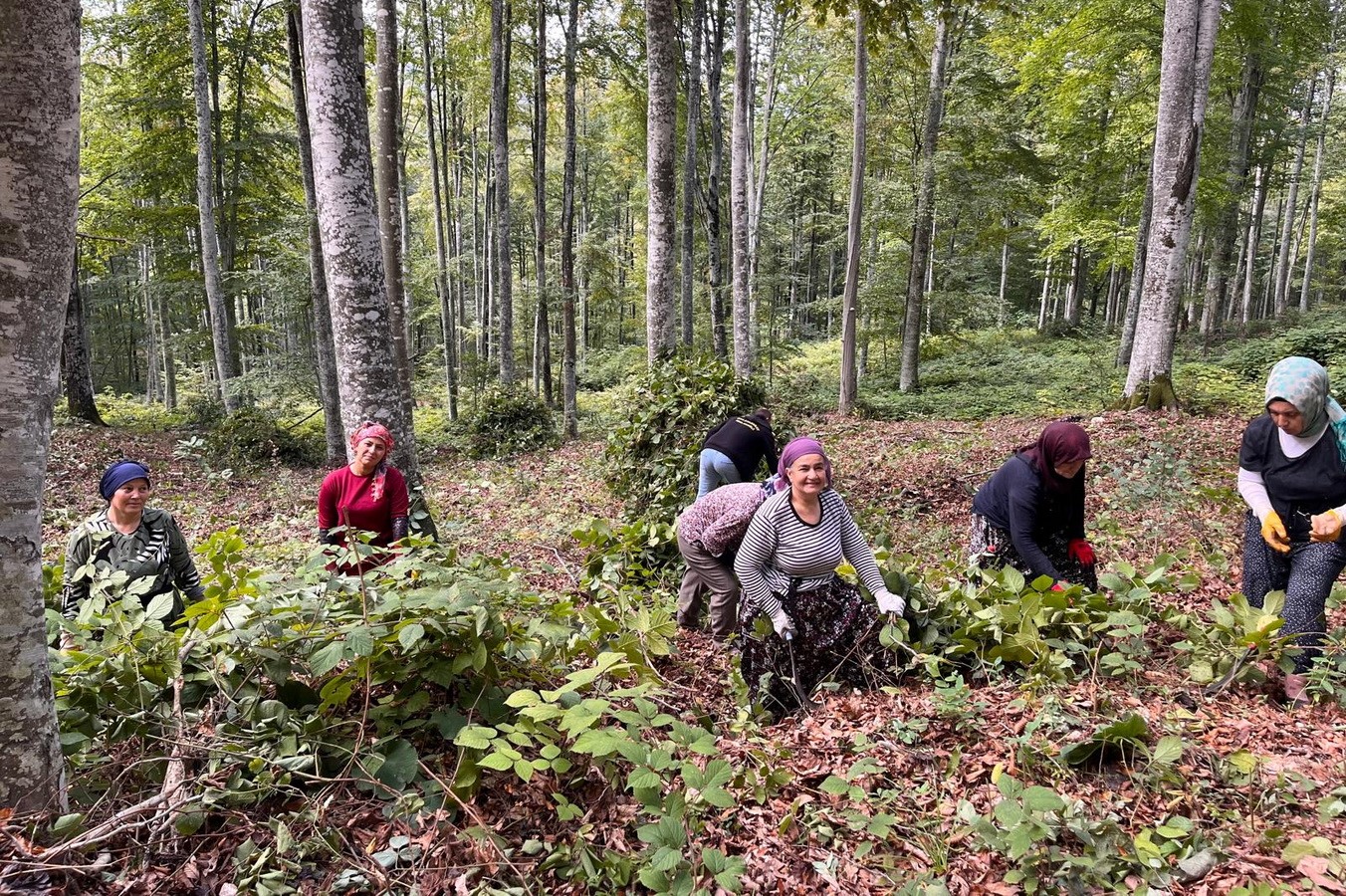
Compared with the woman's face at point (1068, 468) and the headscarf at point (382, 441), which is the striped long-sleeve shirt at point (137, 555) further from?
the woman's face at point (1068, 468)

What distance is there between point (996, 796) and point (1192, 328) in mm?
27892

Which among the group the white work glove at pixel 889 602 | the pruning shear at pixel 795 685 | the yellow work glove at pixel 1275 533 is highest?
the yellow work glove at pixel 1275 533

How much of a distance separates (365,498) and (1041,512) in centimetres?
418

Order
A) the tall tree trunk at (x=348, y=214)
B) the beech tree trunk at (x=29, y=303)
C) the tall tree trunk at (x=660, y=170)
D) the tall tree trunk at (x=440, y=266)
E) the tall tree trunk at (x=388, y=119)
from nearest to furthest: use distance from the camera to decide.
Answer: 1. the beech tree trunk at (x=29, y=303)
2. the tall tree trunk at (x=348, y=214)
3. the tall tree trunk at (x=388, y=119)
4. the tall tree trunk at (x=660, y=170)
5. the tall tree trunk at (x=440, y=266)

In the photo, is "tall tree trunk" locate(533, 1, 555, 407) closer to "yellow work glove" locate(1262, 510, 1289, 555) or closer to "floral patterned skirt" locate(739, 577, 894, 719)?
"floral patterned skirt" locate(739, 577, 894, 719)

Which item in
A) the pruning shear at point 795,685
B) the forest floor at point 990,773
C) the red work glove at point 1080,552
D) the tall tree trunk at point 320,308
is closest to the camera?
the forest floor at point 990,773

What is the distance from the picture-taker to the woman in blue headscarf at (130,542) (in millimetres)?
3574

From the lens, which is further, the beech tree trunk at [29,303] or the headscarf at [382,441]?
the headscarf at [382,441]

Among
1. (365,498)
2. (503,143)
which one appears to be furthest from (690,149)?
(365,498)

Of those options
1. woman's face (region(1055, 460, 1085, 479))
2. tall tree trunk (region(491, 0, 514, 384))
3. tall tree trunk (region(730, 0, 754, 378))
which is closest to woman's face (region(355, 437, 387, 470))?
woman's face (region(1055, 460, 1085, 479))

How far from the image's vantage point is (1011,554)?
426 centimetres

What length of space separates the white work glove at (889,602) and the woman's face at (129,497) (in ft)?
13.4

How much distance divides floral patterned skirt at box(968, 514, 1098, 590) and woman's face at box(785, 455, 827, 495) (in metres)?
1.33

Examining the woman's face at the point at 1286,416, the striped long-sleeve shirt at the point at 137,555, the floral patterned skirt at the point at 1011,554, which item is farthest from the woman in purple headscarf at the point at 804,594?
the striped long-sleeve shirt at the point at 137,555
